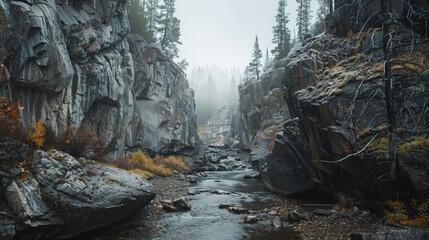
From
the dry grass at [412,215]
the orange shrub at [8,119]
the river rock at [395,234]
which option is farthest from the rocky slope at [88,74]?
the dry grass at [412,215]

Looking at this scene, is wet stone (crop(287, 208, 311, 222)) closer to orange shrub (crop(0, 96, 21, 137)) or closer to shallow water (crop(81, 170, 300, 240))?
shallow water (crop(81, 170, 300, 240))

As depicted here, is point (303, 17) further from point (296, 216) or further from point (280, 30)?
point (296, 216)

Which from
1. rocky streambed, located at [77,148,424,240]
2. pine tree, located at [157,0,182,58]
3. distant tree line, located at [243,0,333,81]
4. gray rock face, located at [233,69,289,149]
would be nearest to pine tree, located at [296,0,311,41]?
distant tree line, located at [243,0,333,81]

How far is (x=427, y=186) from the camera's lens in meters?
13.1

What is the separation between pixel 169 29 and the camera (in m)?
69.2

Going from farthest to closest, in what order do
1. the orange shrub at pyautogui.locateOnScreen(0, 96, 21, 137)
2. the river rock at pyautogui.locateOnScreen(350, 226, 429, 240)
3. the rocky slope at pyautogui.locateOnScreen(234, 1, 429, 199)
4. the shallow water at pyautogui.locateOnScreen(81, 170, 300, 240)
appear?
the shallow water at pyautogui.locateOnScreen(81, 170, 300, 240)
the orange shrub at pyautogui.locateOnScreen(0, 96, 21, 137)
the rocky slope at pyautogui.locateOnScreen(234, 1, 429, 199)
the river rock at pyautogui.locateOnScreen(350, 226, 429, 240)

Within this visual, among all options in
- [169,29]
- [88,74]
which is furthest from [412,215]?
[169,29]

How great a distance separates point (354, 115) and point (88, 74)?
1031 inches

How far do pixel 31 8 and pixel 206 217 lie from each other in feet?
66.5

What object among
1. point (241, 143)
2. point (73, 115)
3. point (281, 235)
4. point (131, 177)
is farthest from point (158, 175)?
point (241, 143)

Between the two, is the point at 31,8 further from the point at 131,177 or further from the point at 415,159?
the point at 415,159

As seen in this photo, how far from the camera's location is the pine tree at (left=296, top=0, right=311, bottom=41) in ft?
259

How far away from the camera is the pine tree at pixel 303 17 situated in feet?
259

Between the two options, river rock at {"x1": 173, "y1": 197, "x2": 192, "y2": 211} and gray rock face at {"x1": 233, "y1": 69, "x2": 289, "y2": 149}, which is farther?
gray rock face at {"x1": 233, "y1": 69, "x2": 289, "y2": 149}
